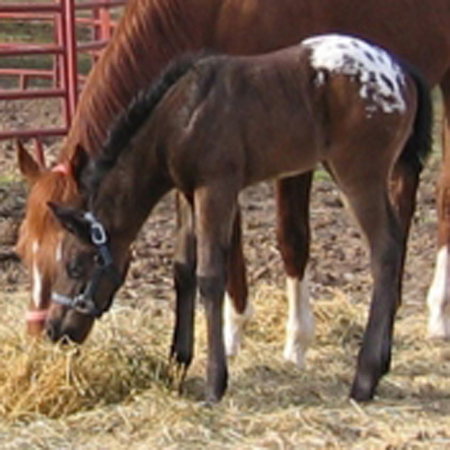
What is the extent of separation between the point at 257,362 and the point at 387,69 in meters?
1.29

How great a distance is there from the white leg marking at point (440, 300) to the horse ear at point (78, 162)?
1.99 meters

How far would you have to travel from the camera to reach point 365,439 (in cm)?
438

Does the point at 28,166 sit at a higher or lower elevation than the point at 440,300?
higher

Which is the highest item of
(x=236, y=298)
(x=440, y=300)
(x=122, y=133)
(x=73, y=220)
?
(x=122, y=133)

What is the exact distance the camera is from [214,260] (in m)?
4.70

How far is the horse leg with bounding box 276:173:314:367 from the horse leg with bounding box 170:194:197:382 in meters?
0.66

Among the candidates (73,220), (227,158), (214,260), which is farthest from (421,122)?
(73,220)

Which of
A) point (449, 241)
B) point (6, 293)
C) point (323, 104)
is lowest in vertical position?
point (6, 293)

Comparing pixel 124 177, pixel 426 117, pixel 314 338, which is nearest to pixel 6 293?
pixel 314 338

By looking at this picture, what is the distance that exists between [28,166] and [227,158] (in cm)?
72

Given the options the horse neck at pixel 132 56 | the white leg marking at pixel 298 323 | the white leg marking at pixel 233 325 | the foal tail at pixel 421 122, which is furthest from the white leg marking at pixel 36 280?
the foal tail at pixel 421 122

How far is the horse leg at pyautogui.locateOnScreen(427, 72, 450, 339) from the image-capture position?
6105 millimetres

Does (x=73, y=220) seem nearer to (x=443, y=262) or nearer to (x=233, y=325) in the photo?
(x=233, y=325)

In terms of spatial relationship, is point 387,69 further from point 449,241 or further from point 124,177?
point 449,241
